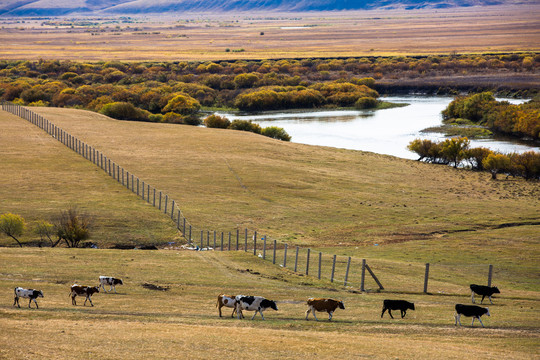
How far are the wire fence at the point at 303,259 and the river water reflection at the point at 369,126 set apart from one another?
37.7 m

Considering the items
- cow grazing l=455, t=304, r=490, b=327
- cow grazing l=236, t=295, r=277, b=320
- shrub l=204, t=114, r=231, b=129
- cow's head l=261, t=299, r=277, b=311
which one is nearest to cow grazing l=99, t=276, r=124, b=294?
cow grazing l=236, t=295, r=277, b=320

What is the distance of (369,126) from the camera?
328 ft

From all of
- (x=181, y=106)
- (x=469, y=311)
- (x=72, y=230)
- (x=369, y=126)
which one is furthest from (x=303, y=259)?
(x=181, y=106)

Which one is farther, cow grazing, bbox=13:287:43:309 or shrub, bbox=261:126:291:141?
shrub, bbox=261:126:291:141

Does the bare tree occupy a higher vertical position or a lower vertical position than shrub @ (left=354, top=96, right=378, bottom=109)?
lower

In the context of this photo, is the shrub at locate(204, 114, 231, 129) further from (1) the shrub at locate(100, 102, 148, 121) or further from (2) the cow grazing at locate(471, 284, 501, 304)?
(2) the cow grazing at locate(471, 284, 501, 304)

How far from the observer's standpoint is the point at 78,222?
130ft

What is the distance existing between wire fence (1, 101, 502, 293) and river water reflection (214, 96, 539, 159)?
37685mm

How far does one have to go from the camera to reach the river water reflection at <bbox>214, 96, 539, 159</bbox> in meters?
83.8

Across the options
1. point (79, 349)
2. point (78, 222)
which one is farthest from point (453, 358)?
point (78, 222)

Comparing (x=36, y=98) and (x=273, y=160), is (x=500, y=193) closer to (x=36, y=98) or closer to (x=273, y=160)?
(x=273, y=160)

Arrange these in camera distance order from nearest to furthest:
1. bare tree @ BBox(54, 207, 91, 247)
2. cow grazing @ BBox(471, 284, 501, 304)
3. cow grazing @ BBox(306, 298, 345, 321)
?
cow grazing @ BBox(306, 298, 345, 321) < cow grazing @ BBox(471, 284, 501, 304) < bare tree @ BBox(54, 207, 91, 247)

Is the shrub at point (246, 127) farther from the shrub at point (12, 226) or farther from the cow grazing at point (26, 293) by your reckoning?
the cow grazing at point (26, 293)

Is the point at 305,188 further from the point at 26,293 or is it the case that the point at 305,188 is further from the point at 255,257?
the point at 26,293
